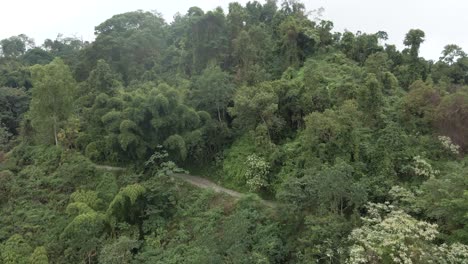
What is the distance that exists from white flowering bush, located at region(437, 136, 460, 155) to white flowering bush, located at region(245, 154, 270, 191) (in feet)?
25.4

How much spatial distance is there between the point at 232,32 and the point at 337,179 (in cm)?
1744

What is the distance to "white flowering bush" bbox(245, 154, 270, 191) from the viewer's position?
778 inches

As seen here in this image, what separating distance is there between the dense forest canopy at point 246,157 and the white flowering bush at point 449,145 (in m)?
0.08

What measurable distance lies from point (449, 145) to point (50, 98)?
21.3 m

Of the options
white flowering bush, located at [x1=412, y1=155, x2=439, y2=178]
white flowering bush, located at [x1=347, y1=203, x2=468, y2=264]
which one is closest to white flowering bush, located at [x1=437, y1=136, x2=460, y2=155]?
white flowering bush, located at [x1=412, y1=155, x2=439, y2=178]

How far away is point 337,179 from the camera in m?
14.8

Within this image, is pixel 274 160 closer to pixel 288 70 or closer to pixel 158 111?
pixel 158 111

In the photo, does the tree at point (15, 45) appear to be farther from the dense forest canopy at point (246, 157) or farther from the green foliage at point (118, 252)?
the green foliage at point (118, 252)

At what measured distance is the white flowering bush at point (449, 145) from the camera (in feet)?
57.7

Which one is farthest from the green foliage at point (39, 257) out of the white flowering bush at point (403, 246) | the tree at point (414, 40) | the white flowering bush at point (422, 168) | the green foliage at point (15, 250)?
the tree at point (414, 40)

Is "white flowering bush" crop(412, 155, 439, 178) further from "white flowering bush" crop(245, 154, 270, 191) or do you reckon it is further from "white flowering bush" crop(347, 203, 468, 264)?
"white flowering bush" crop(245, 154, 270, 191)

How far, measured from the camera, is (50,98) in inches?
968

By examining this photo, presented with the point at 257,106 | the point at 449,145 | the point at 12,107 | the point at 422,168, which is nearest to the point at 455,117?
the point at 449,145

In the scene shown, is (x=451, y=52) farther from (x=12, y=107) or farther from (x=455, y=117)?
(x=12, y=107)
